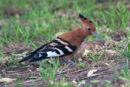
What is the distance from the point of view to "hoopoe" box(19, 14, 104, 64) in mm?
3113

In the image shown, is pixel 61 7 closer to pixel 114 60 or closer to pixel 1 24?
pixel 1 24

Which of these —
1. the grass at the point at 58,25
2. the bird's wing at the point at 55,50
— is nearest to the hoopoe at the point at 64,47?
the bird's wing at the point at 55,50

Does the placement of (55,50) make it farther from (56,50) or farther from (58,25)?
(58,25)

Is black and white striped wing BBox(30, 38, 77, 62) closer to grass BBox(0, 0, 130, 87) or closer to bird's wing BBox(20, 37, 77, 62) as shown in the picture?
bird's wing BBox(20, 37, 77, 62)

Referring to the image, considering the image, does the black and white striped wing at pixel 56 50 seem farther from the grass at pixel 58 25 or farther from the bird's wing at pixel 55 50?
the grass at pixel 58 25

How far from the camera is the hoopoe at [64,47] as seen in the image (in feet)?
10.2

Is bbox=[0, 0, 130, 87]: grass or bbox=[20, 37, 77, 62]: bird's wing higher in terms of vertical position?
bbox=[0, 0, 130, 87]: grass

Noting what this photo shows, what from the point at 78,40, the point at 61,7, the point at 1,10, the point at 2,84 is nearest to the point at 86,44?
the point at 78,40

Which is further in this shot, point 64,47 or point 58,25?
point 58,25

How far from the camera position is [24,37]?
436 centimetres

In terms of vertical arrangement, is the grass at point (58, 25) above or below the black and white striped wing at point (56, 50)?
above

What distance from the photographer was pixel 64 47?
3.24 metres

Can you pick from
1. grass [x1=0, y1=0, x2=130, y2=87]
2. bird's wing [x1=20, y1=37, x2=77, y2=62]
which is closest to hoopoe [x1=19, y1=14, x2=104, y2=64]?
bird's wing [x1=20, y1=37, x2=77, y2=62]

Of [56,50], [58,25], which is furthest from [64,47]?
[58,25]
